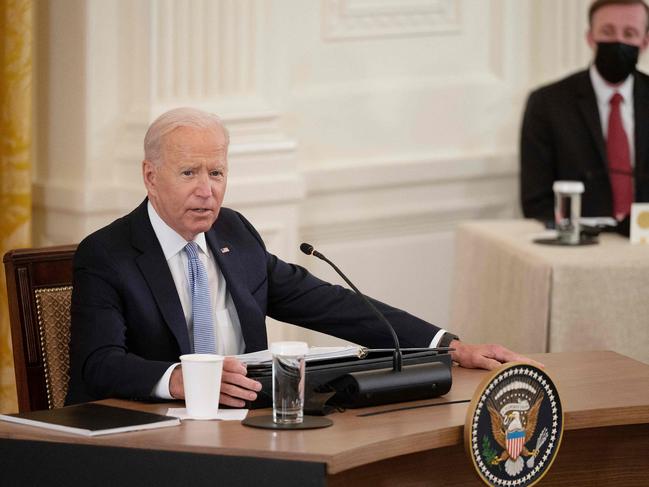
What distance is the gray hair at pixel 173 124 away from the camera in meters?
3.05

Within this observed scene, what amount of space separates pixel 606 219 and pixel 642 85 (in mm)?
745

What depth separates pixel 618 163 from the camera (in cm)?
532

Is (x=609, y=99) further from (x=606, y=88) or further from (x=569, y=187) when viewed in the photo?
(x=569, y=187)

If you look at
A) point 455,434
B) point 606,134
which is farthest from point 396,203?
point 455,434

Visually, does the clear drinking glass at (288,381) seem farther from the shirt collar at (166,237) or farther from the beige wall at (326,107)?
the beige wall at (326,107)

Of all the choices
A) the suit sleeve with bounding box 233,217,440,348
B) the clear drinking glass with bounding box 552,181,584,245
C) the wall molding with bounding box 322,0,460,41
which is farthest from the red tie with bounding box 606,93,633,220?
the suit sleeve with bounding box 233,217,440,348

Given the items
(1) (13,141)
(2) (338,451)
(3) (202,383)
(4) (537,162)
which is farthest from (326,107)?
(2) (338,451)

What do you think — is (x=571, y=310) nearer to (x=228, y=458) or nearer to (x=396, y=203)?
(x=396, y=203)

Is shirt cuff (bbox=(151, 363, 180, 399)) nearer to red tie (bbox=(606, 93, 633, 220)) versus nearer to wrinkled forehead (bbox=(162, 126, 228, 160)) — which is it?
wrinkled forehead (bbox=(162, 126, 228, 160))

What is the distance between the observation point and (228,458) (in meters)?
2.35

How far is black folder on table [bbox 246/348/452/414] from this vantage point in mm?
2668

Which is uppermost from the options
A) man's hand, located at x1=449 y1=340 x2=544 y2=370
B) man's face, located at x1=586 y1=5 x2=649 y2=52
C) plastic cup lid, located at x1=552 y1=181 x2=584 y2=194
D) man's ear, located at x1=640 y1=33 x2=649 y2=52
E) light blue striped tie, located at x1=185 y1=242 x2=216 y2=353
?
man's face, located at x1=586 y1=5 x2=649 y2=52

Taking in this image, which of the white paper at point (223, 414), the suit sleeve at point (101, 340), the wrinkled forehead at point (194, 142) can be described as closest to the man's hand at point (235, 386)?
the white paper at point (223, 414)

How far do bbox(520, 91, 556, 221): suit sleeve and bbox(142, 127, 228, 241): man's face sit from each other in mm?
2474
